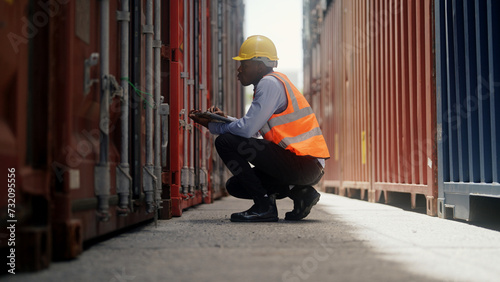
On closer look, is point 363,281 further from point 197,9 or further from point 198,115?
point 197,9

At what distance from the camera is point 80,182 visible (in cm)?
308

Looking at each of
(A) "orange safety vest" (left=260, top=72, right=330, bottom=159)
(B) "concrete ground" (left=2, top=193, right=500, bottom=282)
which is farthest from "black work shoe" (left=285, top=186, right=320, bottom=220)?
(B) "concrete ground" (left=2, top=193, right=500, bottom=282)

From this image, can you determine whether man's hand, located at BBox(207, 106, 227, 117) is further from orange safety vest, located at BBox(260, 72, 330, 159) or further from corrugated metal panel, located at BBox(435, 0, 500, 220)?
corrugated metal panel, located at BBox(435, 0, 500, 220)

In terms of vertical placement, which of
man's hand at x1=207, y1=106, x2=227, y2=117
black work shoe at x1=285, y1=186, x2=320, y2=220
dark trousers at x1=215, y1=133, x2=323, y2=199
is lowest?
black work shoe at x1=285, y1=186, x2=320, y2=220

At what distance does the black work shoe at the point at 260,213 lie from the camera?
5023 millimetres

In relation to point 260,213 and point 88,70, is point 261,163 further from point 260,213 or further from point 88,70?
point 88,70

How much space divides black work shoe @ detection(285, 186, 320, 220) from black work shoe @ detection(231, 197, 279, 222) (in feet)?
0.70

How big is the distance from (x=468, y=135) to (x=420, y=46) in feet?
5.88
